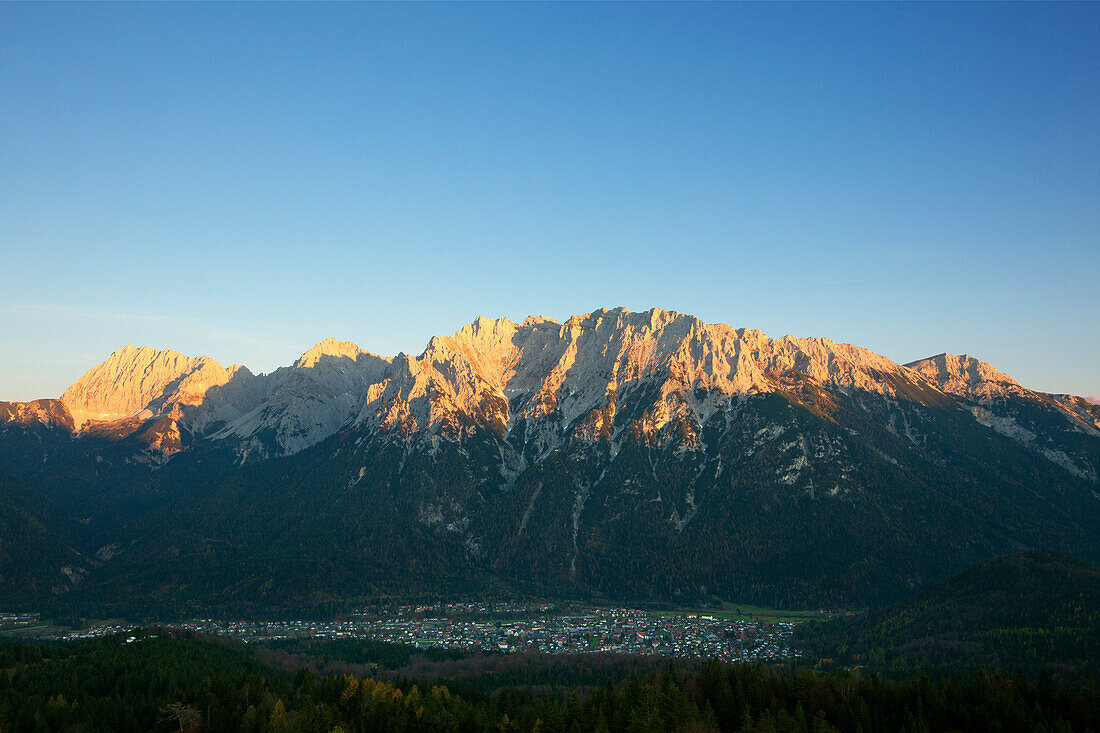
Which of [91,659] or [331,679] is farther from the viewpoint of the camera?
[91,659]

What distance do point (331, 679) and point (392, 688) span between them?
1313 cm

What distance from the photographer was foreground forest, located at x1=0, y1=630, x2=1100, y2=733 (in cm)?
13162

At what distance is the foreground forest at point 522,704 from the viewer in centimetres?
13162

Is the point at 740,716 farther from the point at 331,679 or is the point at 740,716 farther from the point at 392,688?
the point at 331,679

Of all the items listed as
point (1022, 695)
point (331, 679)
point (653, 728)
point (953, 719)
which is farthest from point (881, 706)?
point (331, 679)

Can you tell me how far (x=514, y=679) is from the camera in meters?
198

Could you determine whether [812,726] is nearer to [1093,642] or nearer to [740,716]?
[740,716]

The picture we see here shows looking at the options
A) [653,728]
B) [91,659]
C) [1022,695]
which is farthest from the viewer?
[91,659]

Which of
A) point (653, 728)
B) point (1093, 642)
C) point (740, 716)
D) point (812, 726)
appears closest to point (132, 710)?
point (653, 728)

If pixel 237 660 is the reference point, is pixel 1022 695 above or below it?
above

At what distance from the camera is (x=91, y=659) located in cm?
17950

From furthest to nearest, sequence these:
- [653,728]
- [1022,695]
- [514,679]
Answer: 1. [514,679]
2. [1022,695]
3. [653,728]

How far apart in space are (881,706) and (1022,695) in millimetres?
23217

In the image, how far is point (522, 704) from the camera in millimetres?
157000
